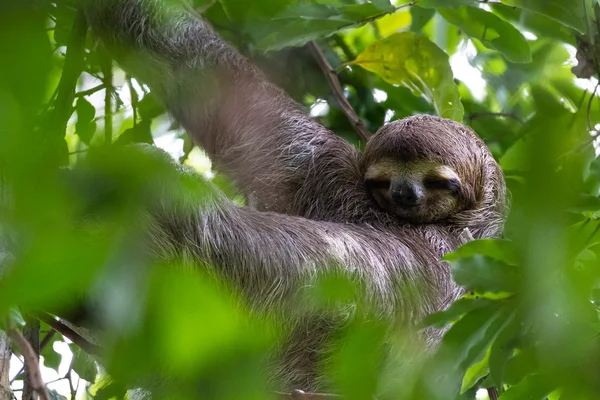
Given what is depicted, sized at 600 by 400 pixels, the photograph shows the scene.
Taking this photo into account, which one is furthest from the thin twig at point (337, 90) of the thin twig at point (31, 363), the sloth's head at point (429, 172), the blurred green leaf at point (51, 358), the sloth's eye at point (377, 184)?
the thin twig at point (31, 363)

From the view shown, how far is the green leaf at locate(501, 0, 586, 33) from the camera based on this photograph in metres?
3.09

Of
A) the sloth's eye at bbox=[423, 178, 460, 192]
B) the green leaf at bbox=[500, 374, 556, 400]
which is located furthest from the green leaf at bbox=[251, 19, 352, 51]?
the green leaf at bbox=[500, 374, 556, 400]

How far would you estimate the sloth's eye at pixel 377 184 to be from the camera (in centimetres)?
482

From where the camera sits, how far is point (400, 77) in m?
5.34

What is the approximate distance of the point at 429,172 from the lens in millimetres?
4750

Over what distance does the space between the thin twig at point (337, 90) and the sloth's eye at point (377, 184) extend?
0.64 metres

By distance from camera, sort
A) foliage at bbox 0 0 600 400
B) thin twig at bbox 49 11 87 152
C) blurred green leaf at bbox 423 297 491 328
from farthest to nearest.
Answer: blurred green leaf at bbox 423 297 491 328 → thin twig at bbox 49 11 87 152 → foliage at bbox 0 0 600 400

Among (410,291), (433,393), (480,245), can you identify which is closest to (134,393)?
(410,291)

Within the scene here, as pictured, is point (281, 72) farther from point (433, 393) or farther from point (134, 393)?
point (433, 393)

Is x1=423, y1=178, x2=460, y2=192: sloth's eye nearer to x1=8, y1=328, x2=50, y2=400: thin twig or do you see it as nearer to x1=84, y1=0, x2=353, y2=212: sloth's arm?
x1=84, y1=0, x2=353, y2=212: sloth's arm

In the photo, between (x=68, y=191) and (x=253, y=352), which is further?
(x=253, y=352)

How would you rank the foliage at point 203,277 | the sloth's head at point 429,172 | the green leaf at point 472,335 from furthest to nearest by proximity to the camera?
the sloth's head at point 429,172 < the green leaf at point 472,335 < the foliage at point 203,277

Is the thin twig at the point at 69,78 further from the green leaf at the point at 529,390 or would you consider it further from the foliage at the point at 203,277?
the green leaf at the point at 529,390

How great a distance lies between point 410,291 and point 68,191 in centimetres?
332
